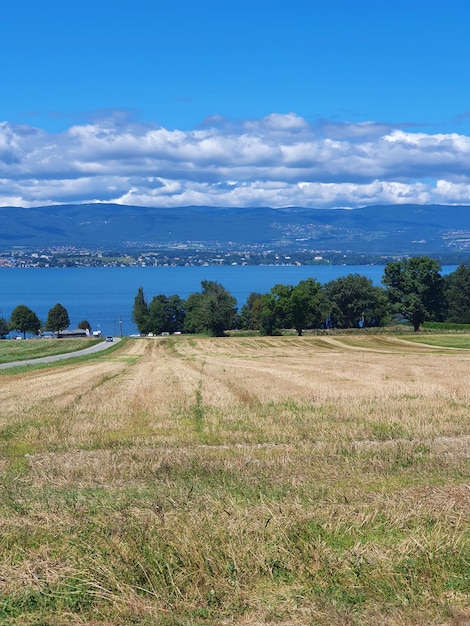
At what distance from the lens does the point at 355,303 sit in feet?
431

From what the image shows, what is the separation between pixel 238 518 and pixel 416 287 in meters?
88.9

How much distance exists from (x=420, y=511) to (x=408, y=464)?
396 centimetres

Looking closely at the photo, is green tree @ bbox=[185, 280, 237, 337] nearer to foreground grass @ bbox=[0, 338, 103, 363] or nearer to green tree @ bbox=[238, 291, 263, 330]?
foreground grass @ bbox=[0, 338, 103, 363]

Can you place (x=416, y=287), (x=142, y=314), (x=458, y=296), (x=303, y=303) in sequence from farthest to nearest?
(x=142, y=314) < (x=458, y=296) < (x=303, y=303) < (x=416, y=287)

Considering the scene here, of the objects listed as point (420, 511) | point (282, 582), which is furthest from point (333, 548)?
point (420, 511)

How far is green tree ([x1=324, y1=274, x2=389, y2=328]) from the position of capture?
131500mm

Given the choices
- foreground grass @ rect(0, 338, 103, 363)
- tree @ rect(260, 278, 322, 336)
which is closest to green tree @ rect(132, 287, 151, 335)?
tree @ rect(260, 278, 322, 336)

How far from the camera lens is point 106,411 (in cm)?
2248

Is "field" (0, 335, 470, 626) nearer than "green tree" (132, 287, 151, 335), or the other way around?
"field" (0, 335, 470, 626)

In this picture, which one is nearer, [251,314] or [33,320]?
[251,314]

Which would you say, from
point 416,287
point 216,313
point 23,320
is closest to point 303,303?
point 416,287

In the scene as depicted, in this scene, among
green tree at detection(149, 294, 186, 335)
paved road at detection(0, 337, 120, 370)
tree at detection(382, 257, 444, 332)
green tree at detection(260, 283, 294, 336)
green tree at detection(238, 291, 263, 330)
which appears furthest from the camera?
green tree at detection(149, 294, 186, 335)

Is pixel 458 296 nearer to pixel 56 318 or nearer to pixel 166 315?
pixel 166 315

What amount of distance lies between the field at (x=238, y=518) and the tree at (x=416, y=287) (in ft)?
247
